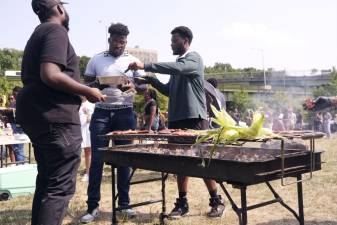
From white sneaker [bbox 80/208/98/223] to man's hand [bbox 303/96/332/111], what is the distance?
265 cm

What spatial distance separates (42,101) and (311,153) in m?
2.15

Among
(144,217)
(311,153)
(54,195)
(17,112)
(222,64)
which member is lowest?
(144,217)

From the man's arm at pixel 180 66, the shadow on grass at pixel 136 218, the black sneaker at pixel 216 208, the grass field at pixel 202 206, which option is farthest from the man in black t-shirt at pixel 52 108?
the black sneaker at pixel 216 208

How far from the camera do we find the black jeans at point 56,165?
302cm

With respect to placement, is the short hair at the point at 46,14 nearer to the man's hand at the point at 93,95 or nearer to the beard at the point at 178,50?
the man's hand at the point at 93,95

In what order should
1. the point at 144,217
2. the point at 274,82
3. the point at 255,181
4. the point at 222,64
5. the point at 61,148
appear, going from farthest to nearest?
the point at 222,64
the point at 274,82
the point at 144,217
the point at 61,148
the point at 255,181

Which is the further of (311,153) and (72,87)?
(311,153)

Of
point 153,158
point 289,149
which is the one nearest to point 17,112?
point 153,158

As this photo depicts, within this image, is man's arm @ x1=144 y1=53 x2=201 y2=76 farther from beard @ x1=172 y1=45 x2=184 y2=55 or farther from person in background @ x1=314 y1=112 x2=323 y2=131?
person in background @ x1=314 y1=112 x2=323 y2=131

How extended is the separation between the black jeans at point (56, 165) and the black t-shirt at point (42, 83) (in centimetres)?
8

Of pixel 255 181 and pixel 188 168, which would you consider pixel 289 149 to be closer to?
pixel 255 181

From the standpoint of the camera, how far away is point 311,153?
128 inches

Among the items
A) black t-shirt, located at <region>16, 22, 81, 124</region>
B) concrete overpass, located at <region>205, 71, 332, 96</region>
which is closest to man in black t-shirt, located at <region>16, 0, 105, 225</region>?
black t-shirt, located at <region>16, 22, 81, 124</region>

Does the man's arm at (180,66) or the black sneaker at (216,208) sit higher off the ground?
the man's arm at (180,66)
